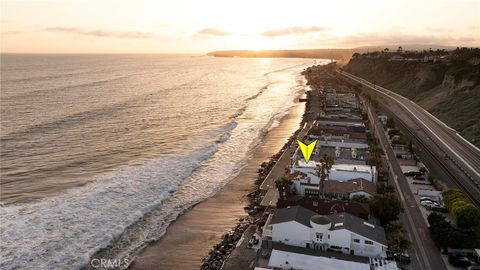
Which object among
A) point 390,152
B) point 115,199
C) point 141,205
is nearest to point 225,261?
point 141,205

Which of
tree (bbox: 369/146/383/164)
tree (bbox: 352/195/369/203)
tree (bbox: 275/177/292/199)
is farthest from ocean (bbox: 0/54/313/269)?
tree (bbox: 369/146/383/164)

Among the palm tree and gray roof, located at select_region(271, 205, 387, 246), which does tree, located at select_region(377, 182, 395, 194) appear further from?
gray roof, located at select_region(271, 205, 387, 246)

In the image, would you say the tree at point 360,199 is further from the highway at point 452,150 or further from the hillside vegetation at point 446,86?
the hillside vegetation at point 446,86

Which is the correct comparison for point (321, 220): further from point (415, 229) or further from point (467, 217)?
point (467, 217)

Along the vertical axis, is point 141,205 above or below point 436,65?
below

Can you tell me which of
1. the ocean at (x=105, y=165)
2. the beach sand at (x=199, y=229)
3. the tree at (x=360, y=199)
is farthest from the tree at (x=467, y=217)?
the ocean at (x=105, y=165)

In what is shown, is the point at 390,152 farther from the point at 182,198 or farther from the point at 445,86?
the point at 445,86
